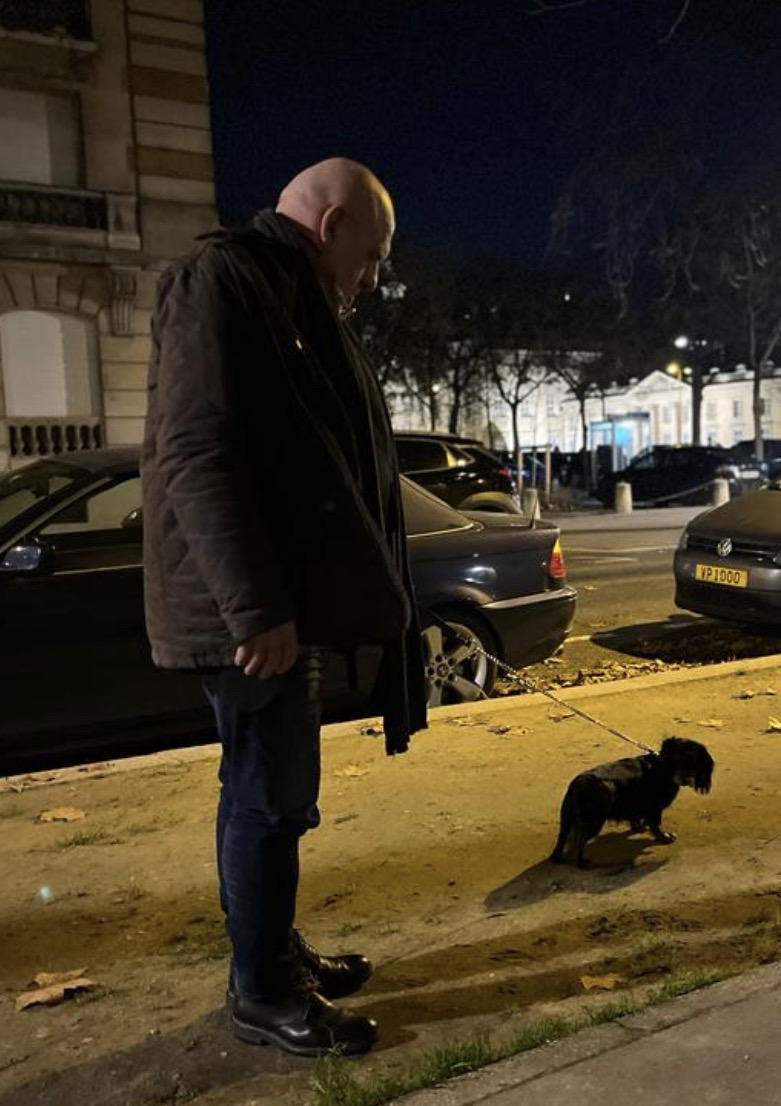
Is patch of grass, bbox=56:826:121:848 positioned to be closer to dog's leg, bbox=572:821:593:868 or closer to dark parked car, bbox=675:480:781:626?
dog's leg, bbox=572:821:593:868

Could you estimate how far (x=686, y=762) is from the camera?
3.97m

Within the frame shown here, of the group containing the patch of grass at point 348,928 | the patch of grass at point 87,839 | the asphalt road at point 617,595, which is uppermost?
the patch of grass at point 87,839

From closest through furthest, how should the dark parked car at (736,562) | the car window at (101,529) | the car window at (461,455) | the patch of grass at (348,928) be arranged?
1. the patch of grass at (348,928)
2. the car window at (101,529)
3. the dark parked car at (736,562)
4. the car window at (461,455)

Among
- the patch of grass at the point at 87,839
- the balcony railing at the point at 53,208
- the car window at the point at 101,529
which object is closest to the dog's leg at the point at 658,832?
the patch of grass at the point at 87,839

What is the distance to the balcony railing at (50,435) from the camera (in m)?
18.0

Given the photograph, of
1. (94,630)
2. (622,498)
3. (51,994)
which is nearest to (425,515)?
(94,630)

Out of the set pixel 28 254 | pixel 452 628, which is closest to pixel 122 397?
pixel 28 254

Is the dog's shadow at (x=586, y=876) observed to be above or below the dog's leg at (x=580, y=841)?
below

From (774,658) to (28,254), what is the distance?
14686 millimetres

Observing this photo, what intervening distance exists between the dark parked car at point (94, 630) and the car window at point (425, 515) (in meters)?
0.04

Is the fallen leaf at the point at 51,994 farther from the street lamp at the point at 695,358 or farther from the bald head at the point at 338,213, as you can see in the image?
the street lamp at the point at 695,358

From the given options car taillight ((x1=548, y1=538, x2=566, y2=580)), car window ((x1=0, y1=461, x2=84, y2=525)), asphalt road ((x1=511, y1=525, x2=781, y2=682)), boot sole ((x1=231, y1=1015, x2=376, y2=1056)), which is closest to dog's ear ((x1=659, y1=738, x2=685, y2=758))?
boot sole ((x1=231, y1=1015, x2=376, y2=1056))

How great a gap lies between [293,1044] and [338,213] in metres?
1.97

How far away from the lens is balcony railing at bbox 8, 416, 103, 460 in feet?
59.0
